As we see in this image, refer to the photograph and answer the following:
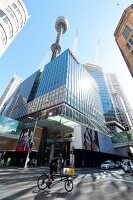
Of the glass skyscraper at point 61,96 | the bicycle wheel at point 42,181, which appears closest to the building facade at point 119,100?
the glass skyscraper at point 61,96

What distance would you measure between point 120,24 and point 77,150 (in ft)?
114

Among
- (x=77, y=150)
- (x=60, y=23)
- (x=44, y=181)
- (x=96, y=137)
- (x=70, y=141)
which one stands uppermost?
(x=60, y=23)

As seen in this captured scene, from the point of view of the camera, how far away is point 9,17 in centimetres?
3684

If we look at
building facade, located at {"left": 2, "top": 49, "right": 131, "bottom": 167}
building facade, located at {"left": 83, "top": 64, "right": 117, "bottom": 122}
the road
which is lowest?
the road

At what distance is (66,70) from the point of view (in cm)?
5547

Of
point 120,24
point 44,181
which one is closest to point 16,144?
point 44,181

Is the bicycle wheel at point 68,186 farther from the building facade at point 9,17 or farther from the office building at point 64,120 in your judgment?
the building facade at point 9,17

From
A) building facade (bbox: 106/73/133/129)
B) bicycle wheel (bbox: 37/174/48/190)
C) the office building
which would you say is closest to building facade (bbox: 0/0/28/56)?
the office building

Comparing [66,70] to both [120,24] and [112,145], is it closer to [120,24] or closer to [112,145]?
[120,24]

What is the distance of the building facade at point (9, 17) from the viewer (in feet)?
115

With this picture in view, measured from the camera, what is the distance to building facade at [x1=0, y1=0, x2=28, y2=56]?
3503 centimetres

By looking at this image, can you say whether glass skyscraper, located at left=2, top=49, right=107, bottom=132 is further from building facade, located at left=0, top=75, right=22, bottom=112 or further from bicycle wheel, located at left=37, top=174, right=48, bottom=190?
building facade, located at left=0, top=75, right=22, bottom=112

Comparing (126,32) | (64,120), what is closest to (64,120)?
(64,120)

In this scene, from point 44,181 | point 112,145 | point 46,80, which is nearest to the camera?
point 44,181
